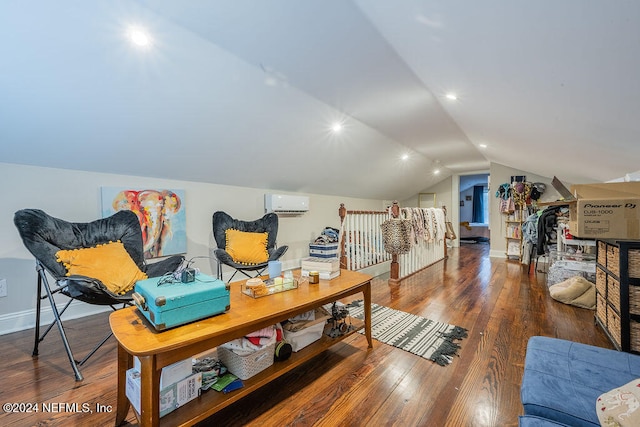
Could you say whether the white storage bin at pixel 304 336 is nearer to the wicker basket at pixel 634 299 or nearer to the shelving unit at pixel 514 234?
the wicker basket at pixel 634 299

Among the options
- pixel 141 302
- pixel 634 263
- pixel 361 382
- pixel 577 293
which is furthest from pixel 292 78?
pixel 577 293

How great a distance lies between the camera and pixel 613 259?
1.99 metres

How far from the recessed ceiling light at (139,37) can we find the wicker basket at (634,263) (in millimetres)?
3441

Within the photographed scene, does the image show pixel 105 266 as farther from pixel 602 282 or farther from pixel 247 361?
pixel 602 282

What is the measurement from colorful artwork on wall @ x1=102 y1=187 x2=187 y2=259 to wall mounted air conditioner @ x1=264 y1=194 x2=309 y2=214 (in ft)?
4.08

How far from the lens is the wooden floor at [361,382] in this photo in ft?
4.62

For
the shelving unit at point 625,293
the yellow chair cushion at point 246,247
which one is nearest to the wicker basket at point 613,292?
the shelving unit at point 625,293

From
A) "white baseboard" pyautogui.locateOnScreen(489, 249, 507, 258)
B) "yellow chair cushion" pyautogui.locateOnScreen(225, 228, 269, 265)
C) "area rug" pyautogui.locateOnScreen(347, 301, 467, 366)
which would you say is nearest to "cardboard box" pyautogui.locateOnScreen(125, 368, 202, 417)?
→ "area rug" pyautogui.locateOnScreen(347, 301, 467, 366)

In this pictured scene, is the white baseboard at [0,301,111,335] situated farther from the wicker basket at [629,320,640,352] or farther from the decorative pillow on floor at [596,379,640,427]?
the wicker basket at [629,320,640,352]

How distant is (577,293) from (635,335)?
1.41m

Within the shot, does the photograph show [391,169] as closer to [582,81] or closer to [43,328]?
[582,81]

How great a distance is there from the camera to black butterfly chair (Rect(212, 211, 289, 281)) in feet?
9.67

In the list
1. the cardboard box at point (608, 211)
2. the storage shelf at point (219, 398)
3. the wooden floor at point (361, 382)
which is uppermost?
the cardboard box at point (608, 211)

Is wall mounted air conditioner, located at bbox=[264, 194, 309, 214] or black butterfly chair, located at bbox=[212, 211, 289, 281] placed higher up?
wall mounted air conditioner, located at bbox=[264, 194, 309, 214]
